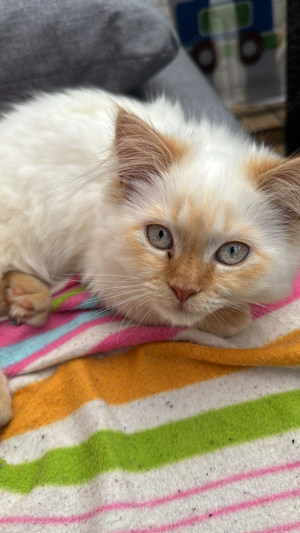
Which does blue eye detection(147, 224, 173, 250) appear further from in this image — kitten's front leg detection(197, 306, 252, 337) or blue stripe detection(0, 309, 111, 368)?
blue stripe detection(0, 309, 111, 368)

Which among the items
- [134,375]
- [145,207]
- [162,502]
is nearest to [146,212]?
[145,207]

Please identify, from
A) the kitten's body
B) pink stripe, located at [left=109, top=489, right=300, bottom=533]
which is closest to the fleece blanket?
pink stripe, located at [left=109, top=489, right=300, bottom=533]

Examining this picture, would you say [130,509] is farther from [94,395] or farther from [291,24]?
[291,24]

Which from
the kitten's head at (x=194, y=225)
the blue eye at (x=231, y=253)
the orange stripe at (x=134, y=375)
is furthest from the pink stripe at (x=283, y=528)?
the blue eye at (x=231, y=253)

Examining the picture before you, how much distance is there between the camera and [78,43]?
144cm

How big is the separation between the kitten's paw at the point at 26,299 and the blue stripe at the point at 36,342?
0.06 m

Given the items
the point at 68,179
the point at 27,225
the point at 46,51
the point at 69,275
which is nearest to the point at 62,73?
the point at 46,51

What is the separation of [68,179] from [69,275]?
1.14 ft

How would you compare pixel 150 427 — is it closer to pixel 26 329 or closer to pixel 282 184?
pixel 26 329

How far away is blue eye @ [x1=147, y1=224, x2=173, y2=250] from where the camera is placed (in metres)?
1.01

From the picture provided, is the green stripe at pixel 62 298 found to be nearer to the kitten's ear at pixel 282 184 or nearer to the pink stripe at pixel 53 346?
the pink stripe at pixel 53 346

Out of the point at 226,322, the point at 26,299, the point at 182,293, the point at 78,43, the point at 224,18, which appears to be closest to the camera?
the point at 182,293

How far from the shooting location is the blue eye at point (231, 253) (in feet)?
3.21

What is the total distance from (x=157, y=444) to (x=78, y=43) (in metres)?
1.38
